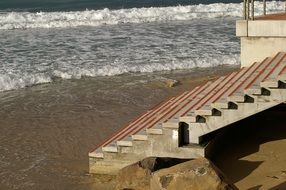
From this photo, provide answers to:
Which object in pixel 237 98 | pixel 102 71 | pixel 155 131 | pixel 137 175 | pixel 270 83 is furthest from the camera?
pixel 102 71

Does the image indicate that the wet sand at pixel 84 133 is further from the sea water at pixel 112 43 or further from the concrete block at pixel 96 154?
the sea water at pixel 112 43

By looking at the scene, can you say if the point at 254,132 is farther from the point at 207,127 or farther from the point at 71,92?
the point at 71,92

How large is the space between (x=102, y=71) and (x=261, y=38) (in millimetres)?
8227

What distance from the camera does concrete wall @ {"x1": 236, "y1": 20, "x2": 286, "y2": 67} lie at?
11.0m

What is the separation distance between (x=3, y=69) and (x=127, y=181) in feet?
38.6

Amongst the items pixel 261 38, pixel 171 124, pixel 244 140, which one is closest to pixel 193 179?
pixel 171 124

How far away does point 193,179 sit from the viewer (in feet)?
24.2

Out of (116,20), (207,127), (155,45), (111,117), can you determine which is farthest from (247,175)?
(116,20)

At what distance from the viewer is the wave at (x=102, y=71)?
17.3 m

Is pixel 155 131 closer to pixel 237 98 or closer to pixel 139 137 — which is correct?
pixel 139 137

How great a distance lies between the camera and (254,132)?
10484mm

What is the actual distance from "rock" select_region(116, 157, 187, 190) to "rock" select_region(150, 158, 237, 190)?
2.89ft

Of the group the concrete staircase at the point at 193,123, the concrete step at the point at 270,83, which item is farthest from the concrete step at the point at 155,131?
the concrete step at the point at 270,83

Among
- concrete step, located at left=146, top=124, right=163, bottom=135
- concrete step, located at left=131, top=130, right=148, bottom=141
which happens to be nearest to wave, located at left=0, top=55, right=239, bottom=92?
concrete step, located at left=131, top=130, right=148, bottom=141
